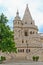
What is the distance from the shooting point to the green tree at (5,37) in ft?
143

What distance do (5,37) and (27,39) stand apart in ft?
107

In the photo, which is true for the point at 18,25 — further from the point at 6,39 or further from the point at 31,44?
the point at 6,39

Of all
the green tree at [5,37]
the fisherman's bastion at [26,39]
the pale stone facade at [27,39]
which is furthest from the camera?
the pale stone facade at [27,39]

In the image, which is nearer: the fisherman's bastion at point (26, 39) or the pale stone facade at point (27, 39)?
the fisherman's bastion at point (26, 39)

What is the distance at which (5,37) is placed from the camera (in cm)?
4522

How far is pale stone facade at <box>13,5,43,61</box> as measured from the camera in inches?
2486

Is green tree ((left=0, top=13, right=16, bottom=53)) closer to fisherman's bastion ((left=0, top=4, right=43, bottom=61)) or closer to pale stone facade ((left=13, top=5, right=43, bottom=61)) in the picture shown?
fisherman's bastion ((left=0, top=4, right=43, bottom=61))

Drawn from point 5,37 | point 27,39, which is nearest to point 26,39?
point 27,39

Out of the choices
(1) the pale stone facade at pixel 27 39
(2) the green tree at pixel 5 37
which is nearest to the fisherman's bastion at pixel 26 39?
(1) the pale stone facade at pixel 27 39

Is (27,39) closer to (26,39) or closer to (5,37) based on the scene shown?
(26,39)

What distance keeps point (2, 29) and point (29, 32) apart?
41203 mm

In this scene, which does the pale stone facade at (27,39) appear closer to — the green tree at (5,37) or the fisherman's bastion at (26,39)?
the fisherman's bastion at (26,39)

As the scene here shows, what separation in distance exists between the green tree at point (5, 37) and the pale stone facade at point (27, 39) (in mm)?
16288

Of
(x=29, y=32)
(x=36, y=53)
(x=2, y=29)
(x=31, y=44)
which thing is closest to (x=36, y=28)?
(x=29, y=32)
